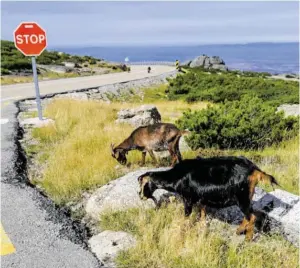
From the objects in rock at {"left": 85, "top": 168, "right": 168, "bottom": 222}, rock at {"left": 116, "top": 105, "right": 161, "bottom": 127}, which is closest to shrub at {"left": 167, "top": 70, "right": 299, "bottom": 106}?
rock at {"left": 116, "top": 105, "right": 161, "bottom": 127}

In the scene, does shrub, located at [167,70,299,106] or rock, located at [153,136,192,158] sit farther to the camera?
shrub, located at [167,70,299,106]

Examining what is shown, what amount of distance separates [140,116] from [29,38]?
3879 mm

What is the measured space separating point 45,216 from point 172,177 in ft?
6.13

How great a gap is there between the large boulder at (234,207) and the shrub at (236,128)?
11.8 ft

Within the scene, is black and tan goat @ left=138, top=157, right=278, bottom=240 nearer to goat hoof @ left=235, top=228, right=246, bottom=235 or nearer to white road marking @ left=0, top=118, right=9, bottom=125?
goat hoof @ left=235, top=228, right=246, bottom=235

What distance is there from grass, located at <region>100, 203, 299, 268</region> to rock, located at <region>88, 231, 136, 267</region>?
102mm

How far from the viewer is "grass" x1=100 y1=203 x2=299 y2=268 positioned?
394cm

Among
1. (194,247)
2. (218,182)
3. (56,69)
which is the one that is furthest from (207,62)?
(194,247)

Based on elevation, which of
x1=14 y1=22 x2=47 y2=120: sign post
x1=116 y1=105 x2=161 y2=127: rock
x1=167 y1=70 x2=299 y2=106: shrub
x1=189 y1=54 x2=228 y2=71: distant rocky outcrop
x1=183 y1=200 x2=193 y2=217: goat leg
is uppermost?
x1=14 y1=22 x2=47 y2=120: sign post

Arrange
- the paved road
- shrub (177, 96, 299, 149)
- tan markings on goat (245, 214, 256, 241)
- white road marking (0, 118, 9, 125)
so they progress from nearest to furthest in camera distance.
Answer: tan markings on goat (245, 214, 256, 241)
shrub (177, 96, 299, 149)
white road marking (0, 118, 9, 125)
the paved road

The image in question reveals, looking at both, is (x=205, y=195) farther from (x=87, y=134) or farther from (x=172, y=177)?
(x=87, y=134)

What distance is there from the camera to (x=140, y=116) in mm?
11320

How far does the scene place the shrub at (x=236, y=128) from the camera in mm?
8984

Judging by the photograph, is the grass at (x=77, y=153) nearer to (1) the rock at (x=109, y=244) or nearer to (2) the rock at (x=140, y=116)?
(2) the rock at (x=140, y=116)
